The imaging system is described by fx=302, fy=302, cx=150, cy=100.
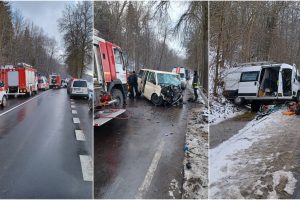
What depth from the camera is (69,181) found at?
2580 mm

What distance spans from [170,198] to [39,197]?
1.07 m

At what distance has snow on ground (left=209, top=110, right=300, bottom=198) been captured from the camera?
298 cm

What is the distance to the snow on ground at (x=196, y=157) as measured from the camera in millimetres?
2799

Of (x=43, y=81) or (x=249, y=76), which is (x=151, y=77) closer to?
(x=249, y=76)

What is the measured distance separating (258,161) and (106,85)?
194 centimetres

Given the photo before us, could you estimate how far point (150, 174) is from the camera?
2619mm

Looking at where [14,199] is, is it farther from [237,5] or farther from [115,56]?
[237,5]

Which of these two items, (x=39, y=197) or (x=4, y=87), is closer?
(x=39, y=197)

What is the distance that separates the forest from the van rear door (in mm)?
717

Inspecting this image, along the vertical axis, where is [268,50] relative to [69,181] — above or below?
above

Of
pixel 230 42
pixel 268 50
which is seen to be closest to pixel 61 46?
pixel 230 42

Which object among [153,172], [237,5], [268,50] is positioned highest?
[237,5]

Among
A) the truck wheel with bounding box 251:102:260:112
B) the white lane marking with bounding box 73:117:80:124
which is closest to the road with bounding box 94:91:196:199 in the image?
the white lane marking with bounding box 73:117:80:124

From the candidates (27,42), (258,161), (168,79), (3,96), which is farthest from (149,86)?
(3,96)
